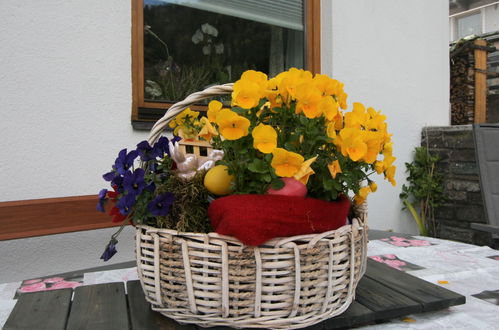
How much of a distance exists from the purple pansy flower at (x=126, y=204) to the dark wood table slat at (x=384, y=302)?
1.70ft

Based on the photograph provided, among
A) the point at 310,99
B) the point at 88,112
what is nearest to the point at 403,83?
the point at 88,112

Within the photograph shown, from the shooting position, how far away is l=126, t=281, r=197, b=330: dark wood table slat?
72 cm

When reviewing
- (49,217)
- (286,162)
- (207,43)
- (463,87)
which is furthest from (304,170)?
(463,87)

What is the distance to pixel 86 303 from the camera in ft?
2.72

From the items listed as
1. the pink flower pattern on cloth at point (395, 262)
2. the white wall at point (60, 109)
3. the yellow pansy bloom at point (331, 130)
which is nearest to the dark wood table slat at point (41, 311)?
the yellow pansy bloom at point (331, 130)

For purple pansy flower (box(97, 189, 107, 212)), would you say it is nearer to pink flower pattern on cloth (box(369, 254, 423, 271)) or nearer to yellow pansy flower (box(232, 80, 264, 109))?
yellow pansy flower (box(232, 80, 264, 109))

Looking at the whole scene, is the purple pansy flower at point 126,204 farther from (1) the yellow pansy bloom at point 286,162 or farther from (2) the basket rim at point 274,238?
(1) the yellow pansy bloom at point 286,162

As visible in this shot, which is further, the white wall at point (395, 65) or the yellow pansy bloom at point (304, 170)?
the white wall at point (395, 65)

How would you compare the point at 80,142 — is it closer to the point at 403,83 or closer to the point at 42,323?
the point at 42,323

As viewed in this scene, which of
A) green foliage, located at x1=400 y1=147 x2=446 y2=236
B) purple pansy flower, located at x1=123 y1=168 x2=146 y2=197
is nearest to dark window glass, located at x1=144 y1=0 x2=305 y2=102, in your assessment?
green foliage, located at x1=400 y1=147 x2=446 y2=236

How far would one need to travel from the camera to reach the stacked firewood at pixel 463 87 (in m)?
4.46

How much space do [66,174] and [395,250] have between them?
5.77 feet

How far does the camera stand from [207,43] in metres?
2.80

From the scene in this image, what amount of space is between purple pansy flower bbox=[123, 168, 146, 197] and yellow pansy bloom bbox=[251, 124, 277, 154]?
25 centimetres
